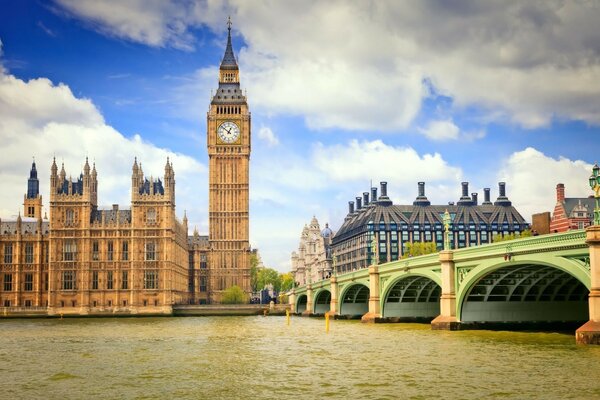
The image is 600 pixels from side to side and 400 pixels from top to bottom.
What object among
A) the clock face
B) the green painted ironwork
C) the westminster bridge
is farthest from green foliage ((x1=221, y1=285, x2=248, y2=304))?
the green painted ironwork

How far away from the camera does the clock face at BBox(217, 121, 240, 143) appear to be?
166m

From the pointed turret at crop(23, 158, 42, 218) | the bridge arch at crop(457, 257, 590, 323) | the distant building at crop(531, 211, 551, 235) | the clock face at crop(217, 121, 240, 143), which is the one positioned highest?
the clock face at crop(217, 121, 240, 143)

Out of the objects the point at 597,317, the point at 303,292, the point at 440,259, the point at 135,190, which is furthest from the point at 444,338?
the point at 135,190

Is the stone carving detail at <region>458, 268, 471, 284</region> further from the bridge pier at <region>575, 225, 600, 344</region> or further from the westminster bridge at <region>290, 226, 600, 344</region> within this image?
the bridge pier at <region>575, 225, 600, 344</region>

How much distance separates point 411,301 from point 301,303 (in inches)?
2654

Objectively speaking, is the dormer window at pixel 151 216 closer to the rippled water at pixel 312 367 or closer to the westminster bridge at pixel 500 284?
the westminster bridge at pixel 500 284

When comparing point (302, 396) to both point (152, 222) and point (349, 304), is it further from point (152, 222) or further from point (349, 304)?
point (152, 222)

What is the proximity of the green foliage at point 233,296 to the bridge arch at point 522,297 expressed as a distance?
9125 centimetres

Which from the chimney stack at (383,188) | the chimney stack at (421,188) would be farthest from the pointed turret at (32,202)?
the chimney stack at (421,188)

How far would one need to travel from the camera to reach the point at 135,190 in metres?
139

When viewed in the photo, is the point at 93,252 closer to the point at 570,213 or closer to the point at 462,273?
the point at 570,213

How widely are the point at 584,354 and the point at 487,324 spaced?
21.8 meters

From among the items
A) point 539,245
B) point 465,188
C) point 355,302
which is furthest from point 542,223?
point 539,245

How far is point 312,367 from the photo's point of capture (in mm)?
40844
